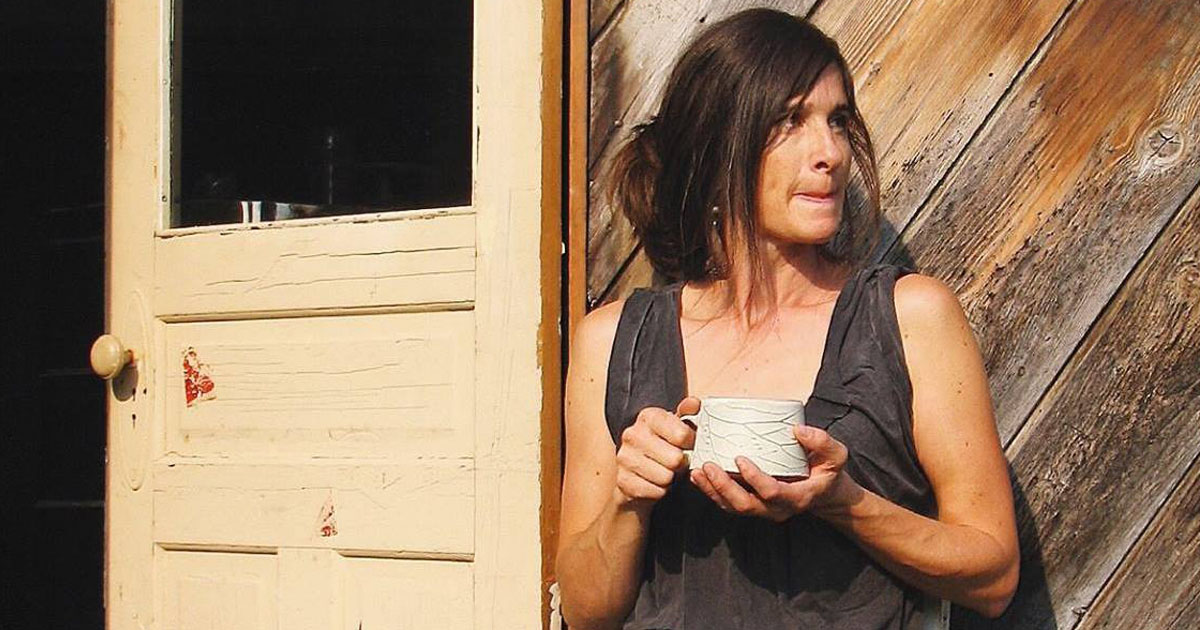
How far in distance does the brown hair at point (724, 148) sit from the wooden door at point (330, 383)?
0.24m

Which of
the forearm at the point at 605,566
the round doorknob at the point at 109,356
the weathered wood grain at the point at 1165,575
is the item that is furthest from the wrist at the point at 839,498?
the round doorknob at the point at 109,356

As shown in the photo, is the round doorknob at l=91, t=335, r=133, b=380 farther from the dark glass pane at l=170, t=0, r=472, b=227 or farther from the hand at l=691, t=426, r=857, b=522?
the hand at l=691, t=426, r=857, b=522

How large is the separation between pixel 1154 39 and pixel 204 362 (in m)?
1.63

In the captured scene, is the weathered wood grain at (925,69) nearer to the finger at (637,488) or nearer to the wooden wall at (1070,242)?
the wooden wall at (1070,242)

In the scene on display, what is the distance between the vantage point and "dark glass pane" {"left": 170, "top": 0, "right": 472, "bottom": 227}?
2701mm

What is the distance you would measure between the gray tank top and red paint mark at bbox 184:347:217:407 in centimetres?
106

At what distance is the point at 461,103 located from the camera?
2.62 m

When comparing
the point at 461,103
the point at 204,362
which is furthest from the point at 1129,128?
the point at 204,362

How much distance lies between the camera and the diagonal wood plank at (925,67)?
2232 millimetres

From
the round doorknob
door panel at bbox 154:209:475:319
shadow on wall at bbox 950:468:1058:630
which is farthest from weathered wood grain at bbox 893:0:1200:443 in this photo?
the round doorknob

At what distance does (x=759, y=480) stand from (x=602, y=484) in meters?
0.47

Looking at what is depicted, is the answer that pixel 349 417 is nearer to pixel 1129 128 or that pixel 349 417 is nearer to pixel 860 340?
pixel 860 340

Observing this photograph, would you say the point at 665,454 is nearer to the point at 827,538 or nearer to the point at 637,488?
the point at 637,488

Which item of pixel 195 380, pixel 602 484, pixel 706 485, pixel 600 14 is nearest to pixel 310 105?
pixel 195 380
